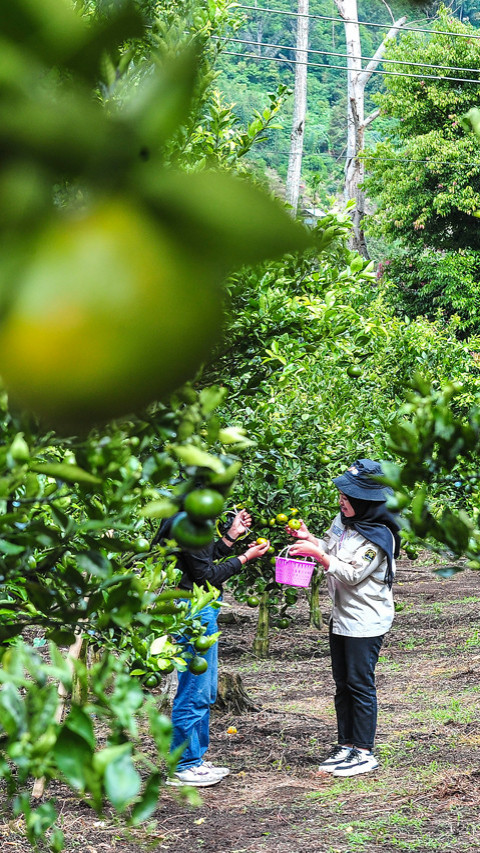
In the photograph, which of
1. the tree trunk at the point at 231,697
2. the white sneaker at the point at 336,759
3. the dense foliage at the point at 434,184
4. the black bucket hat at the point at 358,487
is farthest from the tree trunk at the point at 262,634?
the dense foliage at the point at 434,184

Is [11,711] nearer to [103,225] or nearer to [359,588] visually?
[103,225]

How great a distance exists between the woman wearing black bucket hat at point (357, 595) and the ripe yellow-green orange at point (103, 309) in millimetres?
4435

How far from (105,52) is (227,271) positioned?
0.06 meters

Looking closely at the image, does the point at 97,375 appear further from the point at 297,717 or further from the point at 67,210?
the point at 297,717

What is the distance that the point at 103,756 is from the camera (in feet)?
1.57

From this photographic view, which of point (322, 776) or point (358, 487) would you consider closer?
point (358, 487)

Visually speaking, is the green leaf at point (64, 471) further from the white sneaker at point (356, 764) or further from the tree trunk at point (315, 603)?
the tree trunk at point (315, 603)

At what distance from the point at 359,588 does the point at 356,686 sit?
0.51 meters

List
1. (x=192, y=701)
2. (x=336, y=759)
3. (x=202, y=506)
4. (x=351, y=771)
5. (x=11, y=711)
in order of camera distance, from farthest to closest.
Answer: (x=336, y=759) < (x=351, y=771) < (x=192, y=701) < (x=11, y=711) < (x=202, y=506)

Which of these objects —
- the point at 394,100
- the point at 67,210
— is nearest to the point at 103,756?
the point at 67,210

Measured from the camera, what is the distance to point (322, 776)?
509 centimetres

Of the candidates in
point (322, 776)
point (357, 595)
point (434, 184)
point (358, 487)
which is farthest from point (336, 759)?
point (434, 184)

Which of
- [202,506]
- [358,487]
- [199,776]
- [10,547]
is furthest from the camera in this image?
[199,776]

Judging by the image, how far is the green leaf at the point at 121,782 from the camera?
0.42 m
